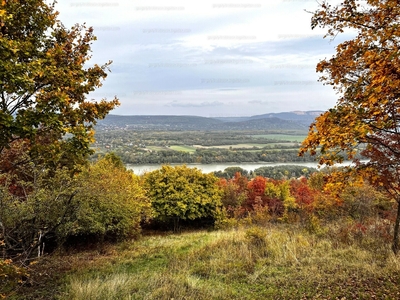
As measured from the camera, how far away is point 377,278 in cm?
585

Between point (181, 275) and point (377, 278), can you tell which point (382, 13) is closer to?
point (377, 278)

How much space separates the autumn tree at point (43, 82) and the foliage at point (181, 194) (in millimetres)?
15213

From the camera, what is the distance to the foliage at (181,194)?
71.3 ft

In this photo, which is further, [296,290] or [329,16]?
[296,290]

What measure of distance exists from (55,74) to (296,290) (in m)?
6.49

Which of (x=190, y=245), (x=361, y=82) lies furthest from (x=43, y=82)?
(x=190, y=245)

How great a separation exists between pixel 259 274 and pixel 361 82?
5.03m

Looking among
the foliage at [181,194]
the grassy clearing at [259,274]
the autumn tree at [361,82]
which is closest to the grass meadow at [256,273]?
the grassy clearing at [259,274]

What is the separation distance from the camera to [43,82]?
17.1 feet

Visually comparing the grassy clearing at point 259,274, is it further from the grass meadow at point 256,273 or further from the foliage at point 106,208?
the foliage at point 106,208

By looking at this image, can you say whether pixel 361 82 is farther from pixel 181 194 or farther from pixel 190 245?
pixel 181 194

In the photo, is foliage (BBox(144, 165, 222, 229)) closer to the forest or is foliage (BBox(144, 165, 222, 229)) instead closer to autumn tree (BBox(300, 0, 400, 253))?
the forest

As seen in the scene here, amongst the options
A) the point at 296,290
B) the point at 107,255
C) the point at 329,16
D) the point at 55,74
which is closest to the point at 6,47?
the point at 55,74

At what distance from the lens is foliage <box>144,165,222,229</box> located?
71.3 ft
